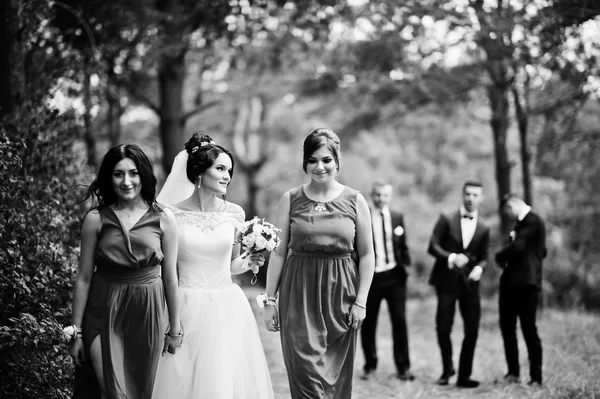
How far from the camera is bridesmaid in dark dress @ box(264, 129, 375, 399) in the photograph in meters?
4.93

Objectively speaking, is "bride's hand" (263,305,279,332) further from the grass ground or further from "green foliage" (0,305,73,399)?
Answer: the grass ground

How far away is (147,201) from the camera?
14.6 feet

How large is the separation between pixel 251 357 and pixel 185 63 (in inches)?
377

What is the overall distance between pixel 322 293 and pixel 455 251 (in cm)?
308

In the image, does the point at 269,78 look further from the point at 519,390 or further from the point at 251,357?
A: the point at 251,357

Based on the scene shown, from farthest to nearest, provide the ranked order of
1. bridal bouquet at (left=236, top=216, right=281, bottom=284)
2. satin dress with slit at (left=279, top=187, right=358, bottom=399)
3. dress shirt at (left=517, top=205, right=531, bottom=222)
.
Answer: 1. dress shirt at (left=517, top=205, right=531, bottom=222)
2. satin dress with slit at (left=279, top=187, right=358, bottom=399)
3. bridal bouquet at (left=236, top=216, right=281, bottom=284)

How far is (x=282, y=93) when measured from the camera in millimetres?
17156

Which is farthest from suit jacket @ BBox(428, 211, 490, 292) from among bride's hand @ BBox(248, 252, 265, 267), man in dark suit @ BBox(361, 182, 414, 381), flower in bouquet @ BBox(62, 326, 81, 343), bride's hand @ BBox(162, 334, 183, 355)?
flower in bouquet @ BBox(62, 326, 81, 343)

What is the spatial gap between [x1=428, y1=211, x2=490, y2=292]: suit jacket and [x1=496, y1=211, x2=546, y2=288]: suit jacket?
10.2 inches

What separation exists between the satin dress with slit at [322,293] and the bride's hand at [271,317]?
0.08m

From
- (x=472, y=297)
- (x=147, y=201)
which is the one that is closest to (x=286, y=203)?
(x=147, y=201)

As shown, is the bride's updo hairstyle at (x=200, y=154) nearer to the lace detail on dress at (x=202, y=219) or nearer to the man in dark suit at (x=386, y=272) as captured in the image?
the lace detail on dress at (x=202, y=219)

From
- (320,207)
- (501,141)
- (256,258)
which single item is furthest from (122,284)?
(501,141)

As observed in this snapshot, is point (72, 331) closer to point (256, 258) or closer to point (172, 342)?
point (172, 342)
